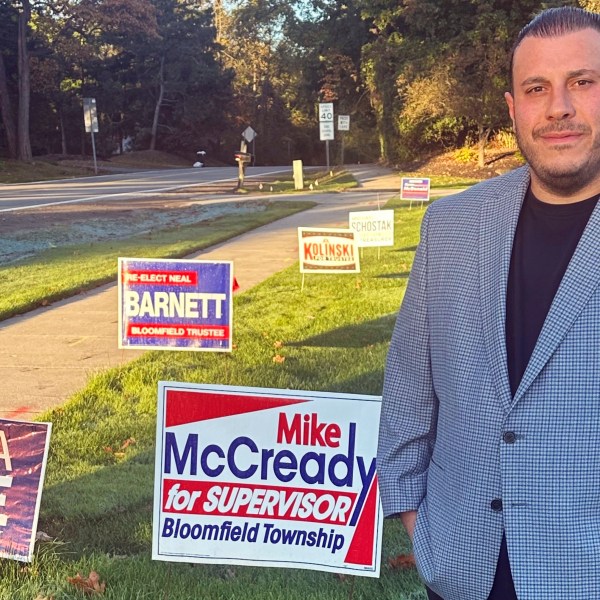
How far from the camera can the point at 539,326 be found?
1753mm

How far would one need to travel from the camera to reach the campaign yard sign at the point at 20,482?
3.28 metres

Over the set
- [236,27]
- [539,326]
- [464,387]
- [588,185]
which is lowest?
[464,387]

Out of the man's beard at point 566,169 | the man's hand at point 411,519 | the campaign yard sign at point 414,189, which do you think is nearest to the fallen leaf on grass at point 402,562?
the man's hand at point 411,519

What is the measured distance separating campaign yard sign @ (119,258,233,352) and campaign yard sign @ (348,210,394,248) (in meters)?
5.62

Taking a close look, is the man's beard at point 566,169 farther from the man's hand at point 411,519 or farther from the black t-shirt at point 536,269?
the man's hand at point 411,519

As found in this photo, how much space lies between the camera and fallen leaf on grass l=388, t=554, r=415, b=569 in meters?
3.63

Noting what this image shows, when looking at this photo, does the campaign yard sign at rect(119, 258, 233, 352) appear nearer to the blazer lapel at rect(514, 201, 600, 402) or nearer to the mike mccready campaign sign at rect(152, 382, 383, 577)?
the mike mccready campaign sign at rect(152, 382, 383, 577)

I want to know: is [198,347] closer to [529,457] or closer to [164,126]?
[529,457]

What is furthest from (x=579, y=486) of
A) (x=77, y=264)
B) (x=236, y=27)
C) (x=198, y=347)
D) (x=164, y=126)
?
(x=236, y=27)

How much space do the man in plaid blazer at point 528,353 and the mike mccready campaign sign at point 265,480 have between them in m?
1.07

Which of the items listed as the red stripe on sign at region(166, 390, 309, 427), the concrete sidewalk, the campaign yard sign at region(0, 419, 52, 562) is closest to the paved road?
the concrete sidewalk

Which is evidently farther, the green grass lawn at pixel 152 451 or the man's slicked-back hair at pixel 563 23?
the green grass lawn at pixel 152 451

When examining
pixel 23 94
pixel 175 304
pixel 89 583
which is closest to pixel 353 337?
pixel 175 304

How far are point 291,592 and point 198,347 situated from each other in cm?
303
